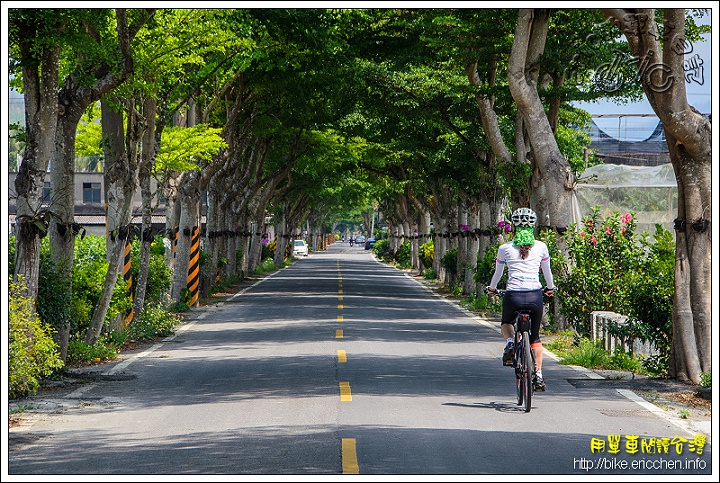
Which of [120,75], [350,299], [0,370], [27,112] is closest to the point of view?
[0,370]

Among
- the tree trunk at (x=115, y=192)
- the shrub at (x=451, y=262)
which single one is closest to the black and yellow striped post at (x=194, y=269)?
the tree trunk at (x=115, y=192)

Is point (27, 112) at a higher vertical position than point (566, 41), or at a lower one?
lower

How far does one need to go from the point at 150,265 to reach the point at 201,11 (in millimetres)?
7627

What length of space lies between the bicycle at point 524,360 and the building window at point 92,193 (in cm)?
7342

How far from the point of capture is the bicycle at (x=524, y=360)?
10883 mm

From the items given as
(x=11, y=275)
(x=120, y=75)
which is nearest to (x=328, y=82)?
(x=120, y=75)

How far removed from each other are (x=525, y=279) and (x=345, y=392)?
2.66 meters

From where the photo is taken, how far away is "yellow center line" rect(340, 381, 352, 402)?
1160 cm

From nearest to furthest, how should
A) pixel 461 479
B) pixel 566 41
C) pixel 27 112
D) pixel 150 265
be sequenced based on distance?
pixel 461 479, pixel 27 112, pixel 566 41, pixel 150 265

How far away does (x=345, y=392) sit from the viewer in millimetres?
12172

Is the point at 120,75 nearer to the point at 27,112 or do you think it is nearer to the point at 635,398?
the point at 27,112

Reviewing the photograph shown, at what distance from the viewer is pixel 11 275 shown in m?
13.8

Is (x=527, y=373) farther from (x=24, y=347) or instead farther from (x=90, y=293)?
(x=90, y=293)

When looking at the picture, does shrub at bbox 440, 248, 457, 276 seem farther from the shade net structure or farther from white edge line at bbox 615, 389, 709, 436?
white edge line at bbox 615, 389, 709, 436
